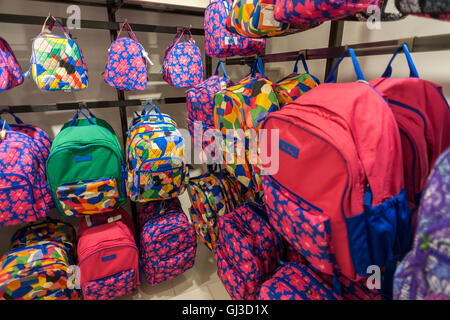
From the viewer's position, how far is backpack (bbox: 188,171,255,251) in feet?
5.23

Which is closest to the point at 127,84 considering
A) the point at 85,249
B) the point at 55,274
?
the point at 85,249

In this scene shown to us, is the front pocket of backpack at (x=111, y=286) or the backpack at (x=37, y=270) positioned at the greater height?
the backpack at (x=37, y=270)

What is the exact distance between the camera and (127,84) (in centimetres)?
144

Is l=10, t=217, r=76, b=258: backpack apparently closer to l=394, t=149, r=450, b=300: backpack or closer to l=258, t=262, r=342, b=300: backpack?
l=258, t=262, r=342, b=300: backpack

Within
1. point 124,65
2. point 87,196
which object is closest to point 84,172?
point 87,196

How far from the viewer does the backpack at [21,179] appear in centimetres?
121

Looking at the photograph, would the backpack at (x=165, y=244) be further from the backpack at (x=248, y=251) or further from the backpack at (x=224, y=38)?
the backpack at (x=224, y=38)

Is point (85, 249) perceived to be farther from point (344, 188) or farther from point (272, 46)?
point (272, 46)

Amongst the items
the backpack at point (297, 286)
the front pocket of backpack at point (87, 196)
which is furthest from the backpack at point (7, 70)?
the backpack at point (297, 286)

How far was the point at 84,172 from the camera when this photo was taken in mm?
1331

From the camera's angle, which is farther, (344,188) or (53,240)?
(53,240)

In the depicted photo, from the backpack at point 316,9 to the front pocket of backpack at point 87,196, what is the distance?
A: 3.75 feet

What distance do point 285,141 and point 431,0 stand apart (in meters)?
0.45

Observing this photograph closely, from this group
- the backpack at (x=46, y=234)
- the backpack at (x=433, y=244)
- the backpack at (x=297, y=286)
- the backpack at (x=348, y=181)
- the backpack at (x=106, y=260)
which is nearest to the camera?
the backpack at (x=433, y=244)
